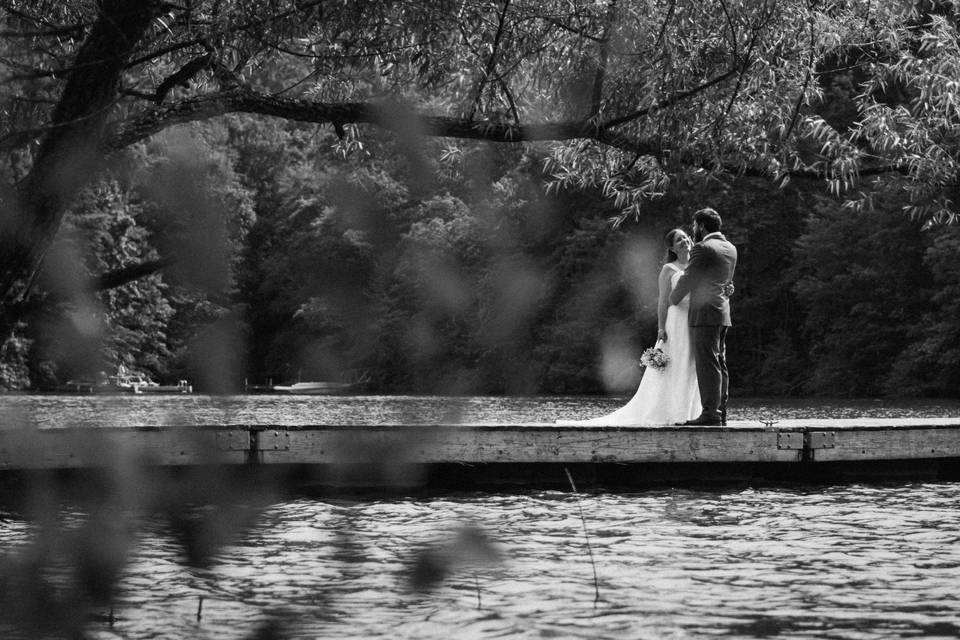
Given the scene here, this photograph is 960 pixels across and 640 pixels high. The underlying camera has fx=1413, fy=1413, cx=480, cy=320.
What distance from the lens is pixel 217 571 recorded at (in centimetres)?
196

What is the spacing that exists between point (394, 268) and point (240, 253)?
24 cm

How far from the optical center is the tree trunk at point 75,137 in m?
2.85

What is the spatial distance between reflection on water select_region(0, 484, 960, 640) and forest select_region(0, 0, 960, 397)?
0.28m

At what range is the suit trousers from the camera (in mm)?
12070

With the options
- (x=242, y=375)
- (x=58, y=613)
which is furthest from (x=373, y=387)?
(x=242, y=375)

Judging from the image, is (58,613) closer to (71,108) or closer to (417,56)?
(71,108)

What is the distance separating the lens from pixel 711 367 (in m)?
12.2

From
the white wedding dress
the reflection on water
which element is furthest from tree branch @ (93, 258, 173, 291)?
the white wedding dress

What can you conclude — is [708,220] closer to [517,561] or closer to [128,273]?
[517,561]

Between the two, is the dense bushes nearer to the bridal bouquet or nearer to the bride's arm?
the bride's arm

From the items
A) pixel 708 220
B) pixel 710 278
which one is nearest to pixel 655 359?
pixel 710 278

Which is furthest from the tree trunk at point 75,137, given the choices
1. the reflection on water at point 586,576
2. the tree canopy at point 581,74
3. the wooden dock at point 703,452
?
the wooden dock at point 703,452

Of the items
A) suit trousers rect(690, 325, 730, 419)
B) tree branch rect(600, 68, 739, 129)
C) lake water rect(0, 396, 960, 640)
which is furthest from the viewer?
suit trousers rect(690, 325, 730, 419)

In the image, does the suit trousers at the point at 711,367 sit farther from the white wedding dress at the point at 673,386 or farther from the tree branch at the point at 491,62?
the tree branch at the point at 491,62
